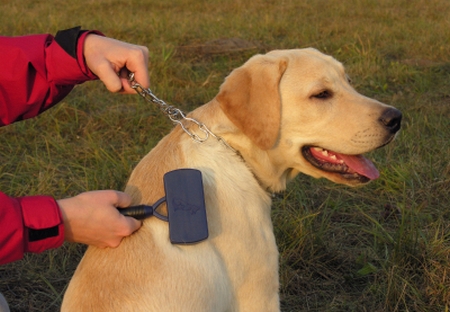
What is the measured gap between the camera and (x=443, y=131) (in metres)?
5.07

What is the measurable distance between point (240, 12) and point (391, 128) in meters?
8.14

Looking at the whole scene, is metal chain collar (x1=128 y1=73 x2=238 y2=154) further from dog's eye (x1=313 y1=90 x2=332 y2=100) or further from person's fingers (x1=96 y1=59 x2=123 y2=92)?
dog's eye (x1=313 y1=90 x2=332 y2=100)

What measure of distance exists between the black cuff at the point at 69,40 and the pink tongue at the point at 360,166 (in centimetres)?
121

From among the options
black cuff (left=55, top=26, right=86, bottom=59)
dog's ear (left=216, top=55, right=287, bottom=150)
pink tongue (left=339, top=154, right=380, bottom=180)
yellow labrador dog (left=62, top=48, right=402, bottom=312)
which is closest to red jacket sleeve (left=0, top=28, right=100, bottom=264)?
black cuff (left=55, top=26, right=86, bottom=59)

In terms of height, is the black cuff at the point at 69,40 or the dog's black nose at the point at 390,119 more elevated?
the black cuff at the point at 69,40

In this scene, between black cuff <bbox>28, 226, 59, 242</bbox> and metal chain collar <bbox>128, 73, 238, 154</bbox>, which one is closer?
black cuff <bbox>28, 226, 59, 242</bbox>

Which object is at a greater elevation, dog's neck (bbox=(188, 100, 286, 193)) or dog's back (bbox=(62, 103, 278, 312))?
dog's neck (bbox=(188, 100, 286, 193))

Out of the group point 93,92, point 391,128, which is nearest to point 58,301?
point 391,128

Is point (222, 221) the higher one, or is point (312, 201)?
point (222, 221)

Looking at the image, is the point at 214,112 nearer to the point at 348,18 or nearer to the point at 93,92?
the point at 93,92

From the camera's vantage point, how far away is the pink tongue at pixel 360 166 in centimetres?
273

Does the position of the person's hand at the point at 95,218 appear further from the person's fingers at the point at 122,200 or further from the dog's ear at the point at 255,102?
the dog's ear at the point at 255,102

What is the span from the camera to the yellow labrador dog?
7.26 ft

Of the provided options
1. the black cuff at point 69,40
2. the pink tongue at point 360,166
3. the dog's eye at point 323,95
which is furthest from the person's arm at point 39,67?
the pink tongue at point 360,166
